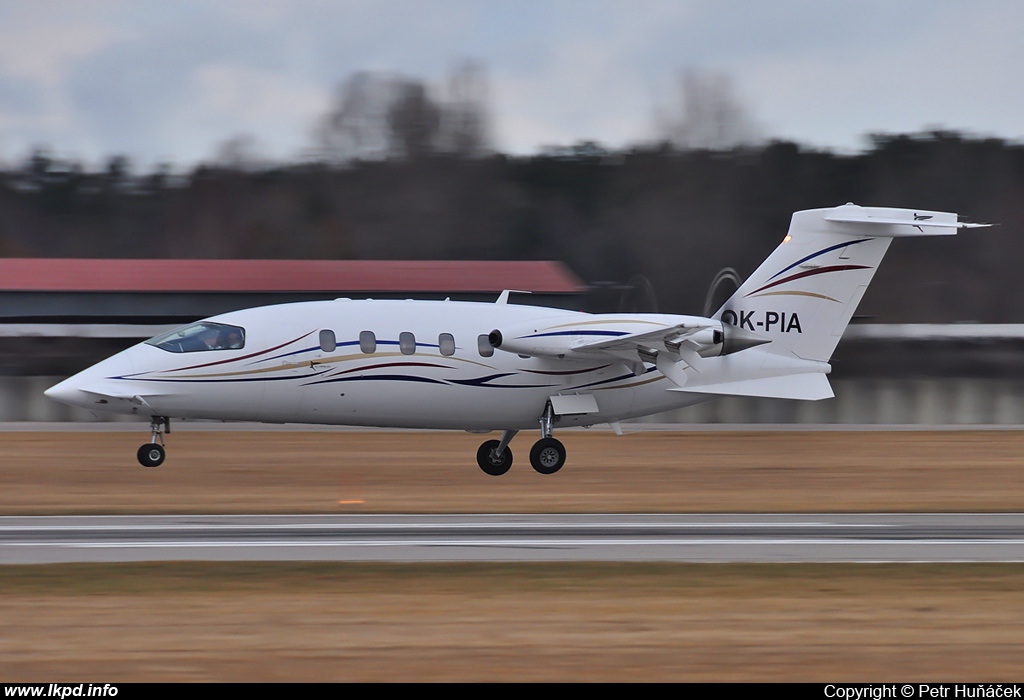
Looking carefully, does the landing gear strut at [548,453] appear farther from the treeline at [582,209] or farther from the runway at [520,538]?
the treeline at [582,209]

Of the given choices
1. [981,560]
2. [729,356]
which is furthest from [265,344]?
[981,560]

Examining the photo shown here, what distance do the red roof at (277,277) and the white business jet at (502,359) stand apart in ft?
72.8

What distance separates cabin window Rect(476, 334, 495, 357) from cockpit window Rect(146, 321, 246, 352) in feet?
14.1

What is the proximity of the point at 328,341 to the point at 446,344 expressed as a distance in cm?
217

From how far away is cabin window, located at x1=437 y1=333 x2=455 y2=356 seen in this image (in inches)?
891

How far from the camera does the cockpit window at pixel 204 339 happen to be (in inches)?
869

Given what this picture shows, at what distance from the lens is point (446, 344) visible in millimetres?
22688

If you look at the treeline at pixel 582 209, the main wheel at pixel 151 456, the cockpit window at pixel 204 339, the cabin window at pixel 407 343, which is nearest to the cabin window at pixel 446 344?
the cabin window at pixel 407 343

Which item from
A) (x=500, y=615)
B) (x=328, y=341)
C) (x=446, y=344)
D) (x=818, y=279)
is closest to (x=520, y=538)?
(x=500, y=615)

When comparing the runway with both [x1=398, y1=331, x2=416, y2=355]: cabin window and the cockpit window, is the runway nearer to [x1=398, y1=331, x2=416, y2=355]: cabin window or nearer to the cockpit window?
the cockpit window

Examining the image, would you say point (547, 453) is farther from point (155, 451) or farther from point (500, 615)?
point (500, 615)

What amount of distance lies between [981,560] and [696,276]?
47.6 meters

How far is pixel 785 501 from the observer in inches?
781
